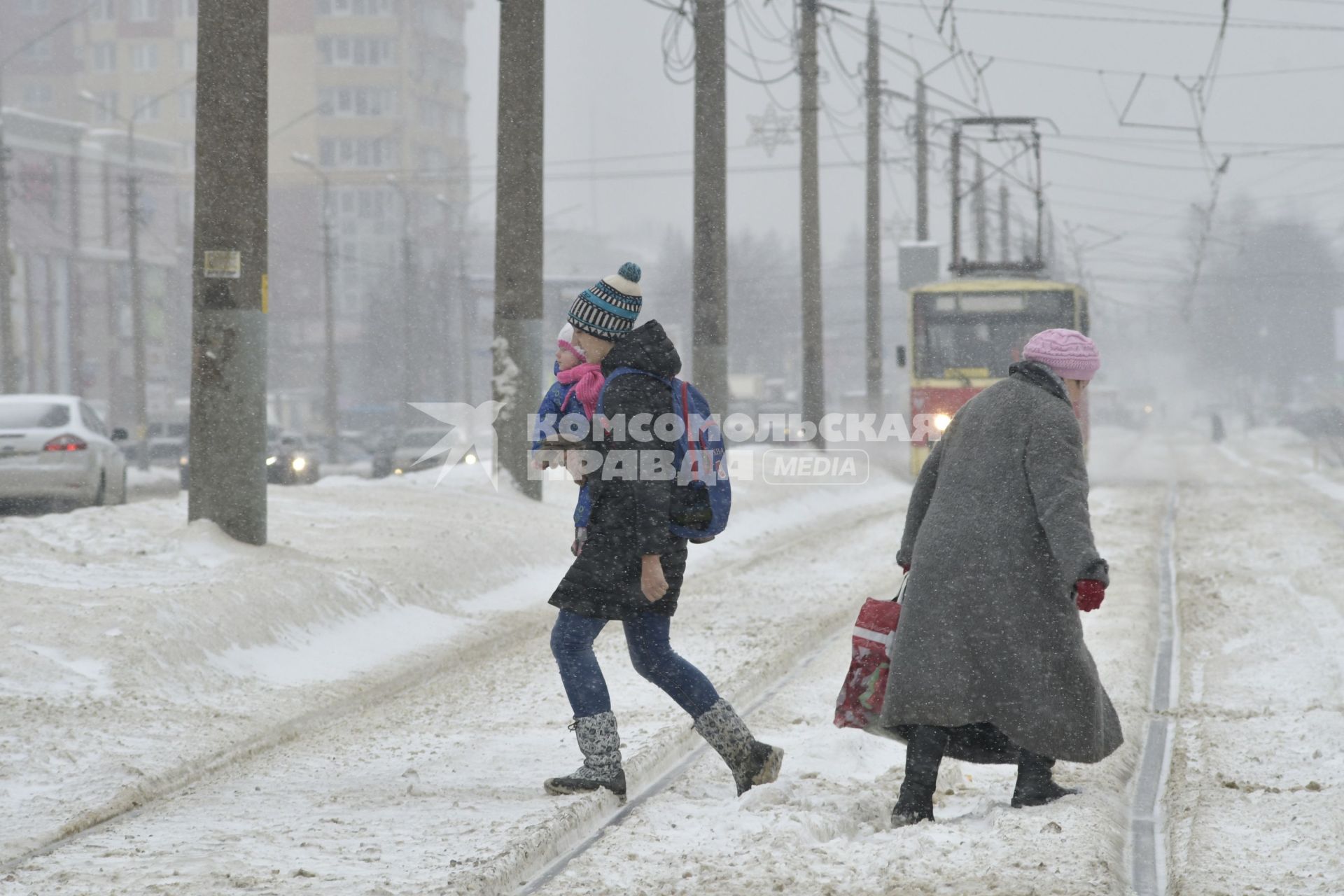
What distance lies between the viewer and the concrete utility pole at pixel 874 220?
3481 centimetres

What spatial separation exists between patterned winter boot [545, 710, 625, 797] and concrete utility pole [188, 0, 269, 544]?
5.85 meters

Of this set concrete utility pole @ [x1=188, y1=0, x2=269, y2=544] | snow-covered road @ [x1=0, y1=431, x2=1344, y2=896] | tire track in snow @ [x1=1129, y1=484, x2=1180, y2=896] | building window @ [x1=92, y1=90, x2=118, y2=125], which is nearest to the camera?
snow-covered road @ [x1=0, y1=431, x2=1344, y2=896]

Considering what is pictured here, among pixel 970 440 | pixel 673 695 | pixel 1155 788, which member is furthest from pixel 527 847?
pixel 1155 788

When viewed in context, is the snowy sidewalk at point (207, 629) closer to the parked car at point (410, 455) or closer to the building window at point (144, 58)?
the parked car at point (410, 455)

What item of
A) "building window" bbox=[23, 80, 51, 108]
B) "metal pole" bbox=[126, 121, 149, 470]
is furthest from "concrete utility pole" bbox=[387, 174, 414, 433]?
"building window" bbox=[23, 80, 51, 108]

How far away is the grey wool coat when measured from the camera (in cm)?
507

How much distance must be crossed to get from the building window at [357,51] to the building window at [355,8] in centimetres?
179

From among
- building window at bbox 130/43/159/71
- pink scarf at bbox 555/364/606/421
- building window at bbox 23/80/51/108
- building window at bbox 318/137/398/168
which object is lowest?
pink scarf at bbox 555/364/606/421

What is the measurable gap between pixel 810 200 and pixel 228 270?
18.6 m

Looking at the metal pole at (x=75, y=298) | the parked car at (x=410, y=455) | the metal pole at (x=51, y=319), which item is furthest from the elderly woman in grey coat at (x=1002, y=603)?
the metal pole at (x=75, y=298)

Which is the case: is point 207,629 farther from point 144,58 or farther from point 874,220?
point 144,58

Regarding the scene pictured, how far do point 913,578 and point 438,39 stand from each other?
12895 cm

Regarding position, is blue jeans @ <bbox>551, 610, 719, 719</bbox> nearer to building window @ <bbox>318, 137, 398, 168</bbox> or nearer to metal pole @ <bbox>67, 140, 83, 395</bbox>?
metal pole @ <bbox>67, 140, 83, 395</bbox>

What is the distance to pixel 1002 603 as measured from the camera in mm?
5078
